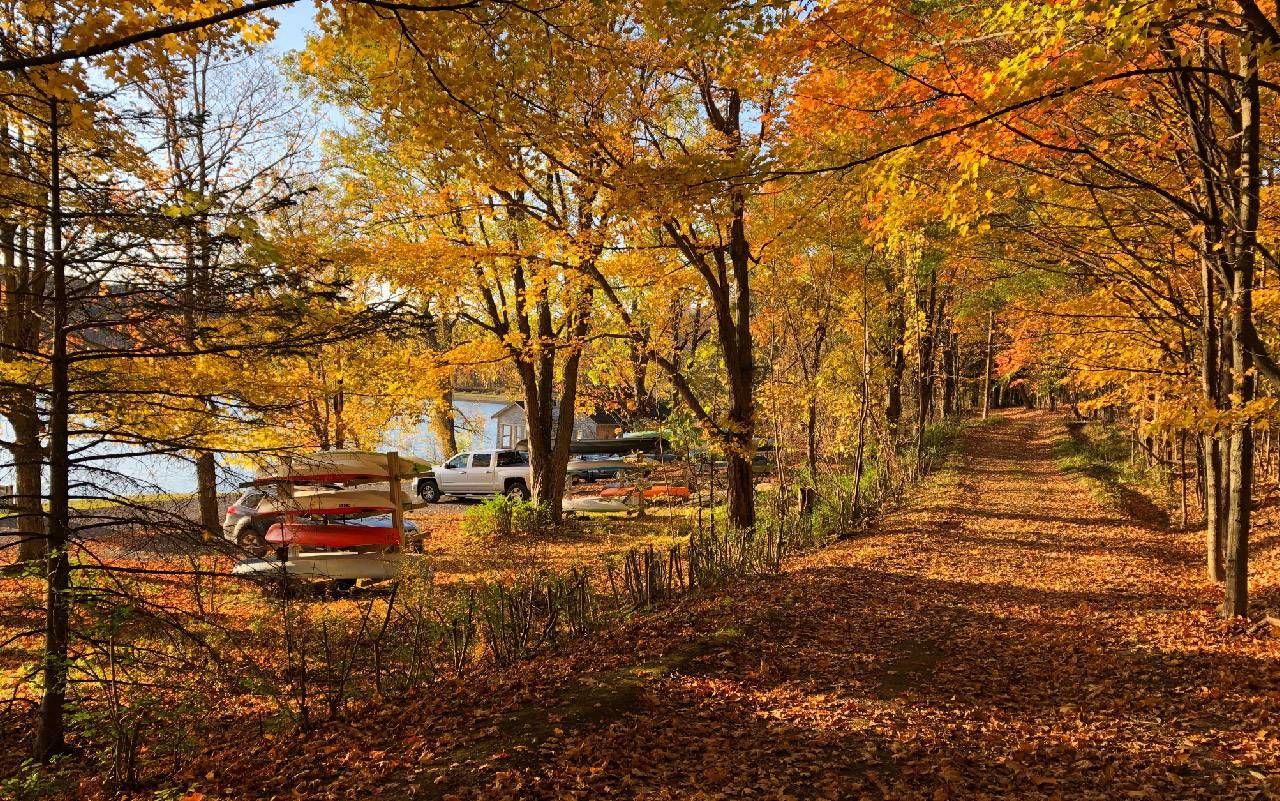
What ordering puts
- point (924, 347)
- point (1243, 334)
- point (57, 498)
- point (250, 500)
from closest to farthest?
point (57, 498) → point (1243, 334) → point (250, 500) → point (924, 347)

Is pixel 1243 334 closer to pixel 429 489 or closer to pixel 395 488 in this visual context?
Answer: pixel 395 488

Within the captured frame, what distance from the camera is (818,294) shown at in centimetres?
1622

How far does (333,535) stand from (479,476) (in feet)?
42.6

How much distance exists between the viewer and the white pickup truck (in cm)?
2389

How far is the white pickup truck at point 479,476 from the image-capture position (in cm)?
2389

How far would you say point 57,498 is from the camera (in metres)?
4.87

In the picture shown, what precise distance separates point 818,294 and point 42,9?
47.0 ft

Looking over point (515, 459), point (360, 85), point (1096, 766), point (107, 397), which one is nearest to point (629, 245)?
point (360, 85)

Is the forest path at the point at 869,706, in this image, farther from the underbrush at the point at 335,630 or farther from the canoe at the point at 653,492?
the canoe at the point at 653,492

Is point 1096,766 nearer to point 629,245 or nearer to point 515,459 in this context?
point 629,245

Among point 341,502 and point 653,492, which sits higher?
point 341,502

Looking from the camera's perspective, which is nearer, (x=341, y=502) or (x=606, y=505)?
(x=341, y=502)

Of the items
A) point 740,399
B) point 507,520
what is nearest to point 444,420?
point 507,520

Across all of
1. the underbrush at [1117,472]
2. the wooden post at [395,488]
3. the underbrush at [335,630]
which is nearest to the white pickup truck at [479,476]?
the underbrush at [335,630]
